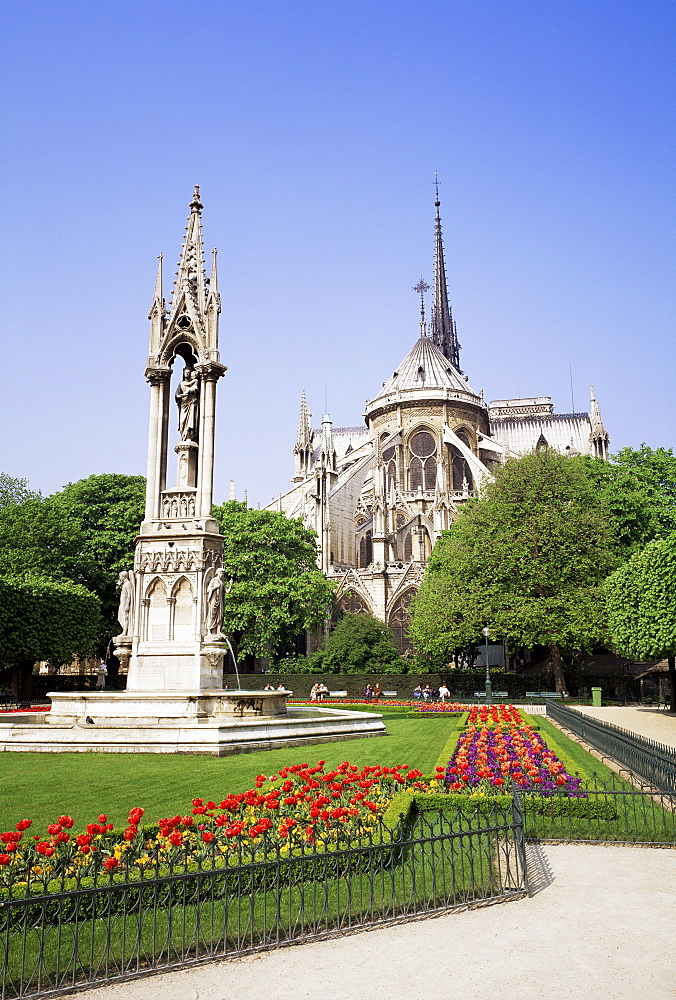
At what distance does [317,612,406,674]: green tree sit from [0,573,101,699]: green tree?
12.5 m

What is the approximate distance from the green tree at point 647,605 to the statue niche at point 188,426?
17.2 m

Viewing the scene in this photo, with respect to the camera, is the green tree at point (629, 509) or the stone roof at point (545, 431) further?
the stone roof at point (545, 431)

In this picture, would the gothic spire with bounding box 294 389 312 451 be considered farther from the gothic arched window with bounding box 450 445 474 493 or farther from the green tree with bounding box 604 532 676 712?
the green tree with bounding box 604 532 676 712

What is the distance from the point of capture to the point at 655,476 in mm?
45281

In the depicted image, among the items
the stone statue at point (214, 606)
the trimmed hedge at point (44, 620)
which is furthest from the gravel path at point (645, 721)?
the trimmed hedge at point (44, 620)

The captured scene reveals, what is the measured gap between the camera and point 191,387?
1988 centimetres

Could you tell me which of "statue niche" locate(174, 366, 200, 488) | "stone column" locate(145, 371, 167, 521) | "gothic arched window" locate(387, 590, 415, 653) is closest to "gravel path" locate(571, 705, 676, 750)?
"statue niche" locate(174, 366, 200, 488)

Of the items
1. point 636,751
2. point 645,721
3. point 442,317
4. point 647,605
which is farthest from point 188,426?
point 442,317

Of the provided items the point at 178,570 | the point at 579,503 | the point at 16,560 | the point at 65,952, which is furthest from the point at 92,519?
the point at 65,952

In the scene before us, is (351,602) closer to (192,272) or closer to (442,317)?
(192,272)

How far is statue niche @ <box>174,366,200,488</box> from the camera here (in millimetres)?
19359

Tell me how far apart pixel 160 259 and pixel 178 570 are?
7792mm

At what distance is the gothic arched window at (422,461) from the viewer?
253 feet

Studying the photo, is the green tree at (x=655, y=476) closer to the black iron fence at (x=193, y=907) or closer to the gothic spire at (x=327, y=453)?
the gothic spire at (x=327, y=453)
